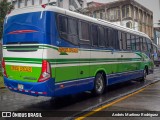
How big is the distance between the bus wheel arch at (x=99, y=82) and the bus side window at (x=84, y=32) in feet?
5.24

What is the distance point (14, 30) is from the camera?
8.49 metres

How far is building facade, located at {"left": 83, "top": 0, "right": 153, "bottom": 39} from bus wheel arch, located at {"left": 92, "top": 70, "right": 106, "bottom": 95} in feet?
140

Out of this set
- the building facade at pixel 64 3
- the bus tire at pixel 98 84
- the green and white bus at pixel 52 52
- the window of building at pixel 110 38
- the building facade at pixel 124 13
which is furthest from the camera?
the building facade at pixel 124 13

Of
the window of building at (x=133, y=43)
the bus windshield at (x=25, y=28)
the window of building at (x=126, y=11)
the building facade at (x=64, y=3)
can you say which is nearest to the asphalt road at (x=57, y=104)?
the bus windshield at (x=25, y=28)

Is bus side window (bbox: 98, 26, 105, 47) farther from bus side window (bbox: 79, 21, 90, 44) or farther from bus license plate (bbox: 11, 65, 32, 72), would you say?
bus license plate (bbox: 11, 65, 32, 72)

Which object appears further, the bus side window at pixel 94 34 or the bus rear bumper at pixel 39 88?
the bus side window at pixel 94 34

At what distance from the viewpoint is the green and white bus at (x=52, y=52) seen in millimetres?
7734

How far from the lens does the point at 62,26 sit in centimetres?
829

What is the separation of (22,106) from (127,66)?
640cm

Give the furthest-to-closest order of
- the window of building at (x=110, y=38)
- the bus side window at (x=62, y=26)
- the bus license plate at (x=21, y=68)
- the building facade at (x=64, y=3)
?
the building facade at (x=64, y=3), the window of building at (x=110, y=38), the bus side window at (x=62, y=26), the bus license plate at (x=21, y=68)

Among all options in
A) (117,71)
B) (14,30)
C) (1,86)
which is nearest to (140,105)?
(117,71)

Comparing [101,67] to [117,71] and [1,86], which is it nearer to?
[117,71]

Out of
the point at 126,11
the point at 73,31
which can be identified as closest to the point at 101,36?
the point at 73,31

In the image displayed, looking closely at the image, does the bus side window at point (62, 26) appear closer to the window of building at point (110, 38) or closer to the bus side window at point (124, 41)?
the window of building at point (110, 38)
